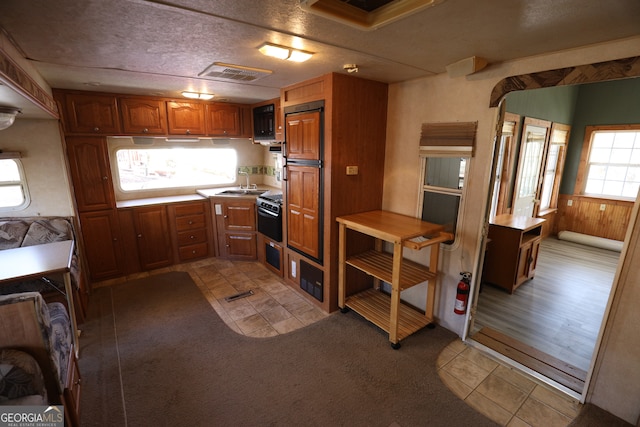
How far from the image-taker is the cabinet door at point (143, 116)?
12.1 ft

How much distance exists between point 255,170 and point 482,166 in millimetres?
3930

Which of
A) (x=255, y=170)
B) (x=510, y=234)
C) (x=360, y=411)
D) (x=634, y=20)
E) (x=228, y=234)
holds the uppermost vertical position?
(x=634, y=20)

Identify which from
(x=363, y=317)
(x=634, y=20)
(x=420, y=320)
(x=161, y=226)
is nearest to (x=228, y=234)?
(x=161, y=226)

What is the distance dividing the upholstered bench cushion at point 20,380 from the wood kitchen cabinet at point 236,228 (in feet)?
9.52

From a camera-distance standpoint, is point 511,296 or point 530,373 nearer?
point 530,373

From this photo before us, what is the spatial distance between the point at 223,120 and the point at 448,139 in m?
3.28

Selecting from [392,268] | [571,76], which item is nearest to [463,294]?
[392,268]

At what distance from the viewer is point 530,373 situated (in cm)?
227

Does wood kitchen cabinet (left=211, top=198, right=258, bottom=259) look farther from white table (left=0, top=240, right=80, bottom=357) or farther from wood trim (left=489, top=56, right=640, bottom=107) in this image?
wood trim (left=489, top=56, right=640, bottom=107)

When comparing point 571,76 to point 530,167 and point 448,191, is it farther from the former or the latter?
point 530,167

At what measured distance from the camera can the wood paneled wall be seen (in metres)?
4.96

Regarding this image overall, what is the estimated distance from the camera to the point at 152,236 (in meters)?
4.04

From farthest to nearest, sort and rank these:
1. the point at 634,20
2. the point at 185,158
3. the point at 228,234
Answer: the point at 185,158
the point at 228,234
the point at 634,20

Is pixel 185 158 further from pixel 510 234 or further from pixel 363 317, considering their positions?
pixel 510 234
